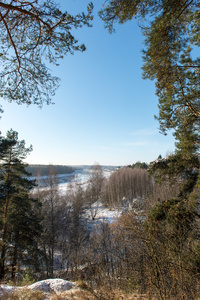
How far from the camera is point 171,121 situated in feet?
19.4

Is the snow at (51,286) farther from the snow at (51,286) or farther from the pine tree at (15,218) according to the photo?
the pine tree at (15,218)

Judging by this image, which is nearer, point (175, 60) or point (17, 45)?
point (17, 45)

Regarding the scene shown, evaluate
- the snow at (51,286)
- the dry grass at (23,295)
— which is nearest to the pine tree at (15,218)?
the snow at (51,286)

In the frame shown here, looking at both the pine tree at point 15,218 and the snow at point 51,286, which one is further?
the pine tree at point 15,218

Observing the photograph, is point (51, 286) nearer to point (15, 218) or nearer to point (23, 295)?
point (23, 295)

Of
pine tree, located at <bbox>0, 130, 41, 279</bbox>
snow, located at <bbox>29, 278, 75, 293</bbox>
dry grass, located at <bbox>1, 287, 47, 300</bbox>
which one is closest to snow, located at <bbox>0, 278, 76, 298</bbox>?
snow, located at <bbox>29, 278, 75, 293</bbox>

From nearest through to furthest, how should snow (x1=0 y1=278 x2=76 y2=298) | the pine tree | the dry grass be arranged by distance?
the dry grass → snow (x1=0 y1=278 x2=76 y2=298) → the pine tree

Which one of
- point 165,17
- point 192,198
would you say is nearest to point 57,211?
point 192,198

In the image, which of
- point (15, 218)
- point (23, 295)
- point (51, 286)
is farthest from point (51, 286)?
point (15, 218)

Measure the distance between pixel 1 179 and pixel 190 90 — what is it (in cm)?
1160

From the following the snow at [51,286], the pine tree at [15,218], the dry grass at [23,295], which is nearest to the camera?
the dry grass at [23,295]

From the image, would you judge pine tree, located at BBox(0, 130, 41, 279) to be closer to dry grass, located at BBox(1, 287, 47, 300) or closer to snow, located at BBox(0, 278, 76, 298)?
snow, located at BBox(0, 278, 76, 298)

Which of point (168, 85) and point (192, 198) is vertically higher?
point (168, 85)

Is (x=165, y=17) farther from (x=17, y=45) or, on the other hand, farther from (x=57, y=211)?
(x=57, y=211)
